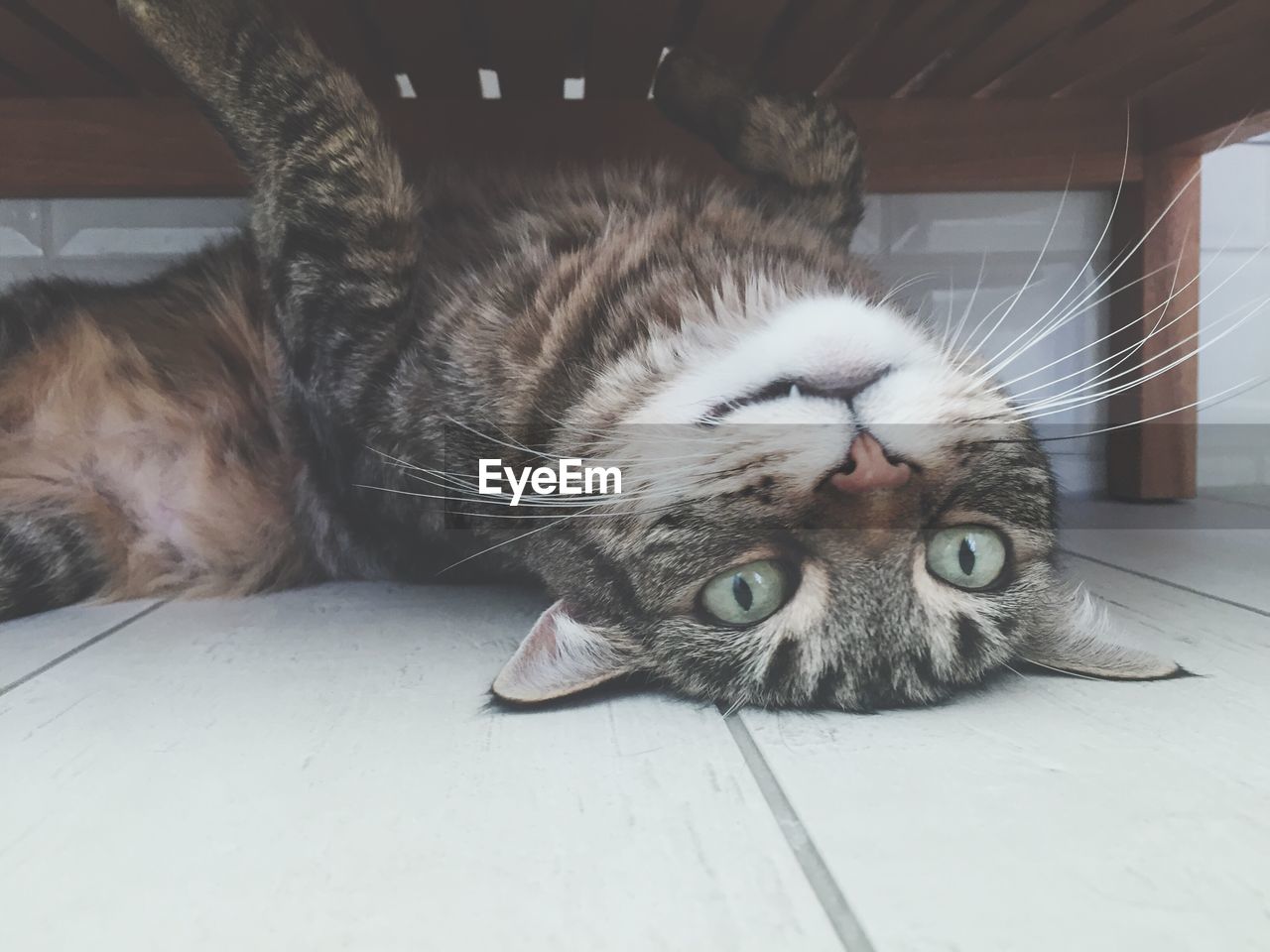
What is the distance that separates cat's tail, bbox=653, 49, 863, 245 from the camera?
1435mm

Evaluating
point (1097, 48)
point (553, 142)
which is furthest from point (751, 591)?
point (1097, 48)

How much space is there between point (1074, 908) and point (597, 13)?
1.34m

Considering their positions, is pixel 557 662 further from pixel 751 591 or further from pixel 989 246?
pixel 989 246

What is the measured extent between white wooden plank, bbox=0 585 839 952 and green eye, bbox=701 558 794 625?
0.10 metres

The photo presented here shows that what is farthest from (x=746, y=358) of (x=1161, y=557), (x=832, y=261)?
(x=1161, y=557)

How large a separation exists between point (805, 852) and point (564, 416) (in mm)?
573

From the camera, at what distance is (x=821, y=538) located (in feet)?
2.82

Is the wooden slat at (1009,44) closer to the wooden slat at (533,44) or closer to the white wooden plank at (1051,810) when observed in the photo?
the wooden slat at (533,44)

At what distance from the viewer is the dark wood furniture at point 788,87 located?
1.39m

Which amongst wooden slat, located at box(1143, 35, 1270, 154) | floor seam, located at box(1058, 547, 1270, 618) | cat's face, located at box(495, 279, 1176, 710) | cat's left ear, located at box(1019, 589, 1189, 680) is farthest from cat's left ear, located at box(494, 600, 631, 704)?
wooden slat, located at box(1143, 35, 1270, 154)

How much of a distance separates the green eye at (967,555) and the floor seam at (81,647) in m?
0.92

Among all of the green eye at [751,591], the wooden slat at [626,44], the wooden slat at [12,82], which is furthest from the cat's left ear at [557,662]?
the wooden slat at [12,82]

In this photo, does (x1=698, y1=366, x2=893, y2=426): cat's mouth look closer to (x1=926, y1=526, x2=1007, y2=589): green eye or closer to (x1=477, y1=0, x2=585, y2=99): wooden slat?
(x1=926, y1=526, x2=1007, y2=589): green eye

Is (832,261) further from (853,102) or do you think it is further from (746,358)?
(853,102)
